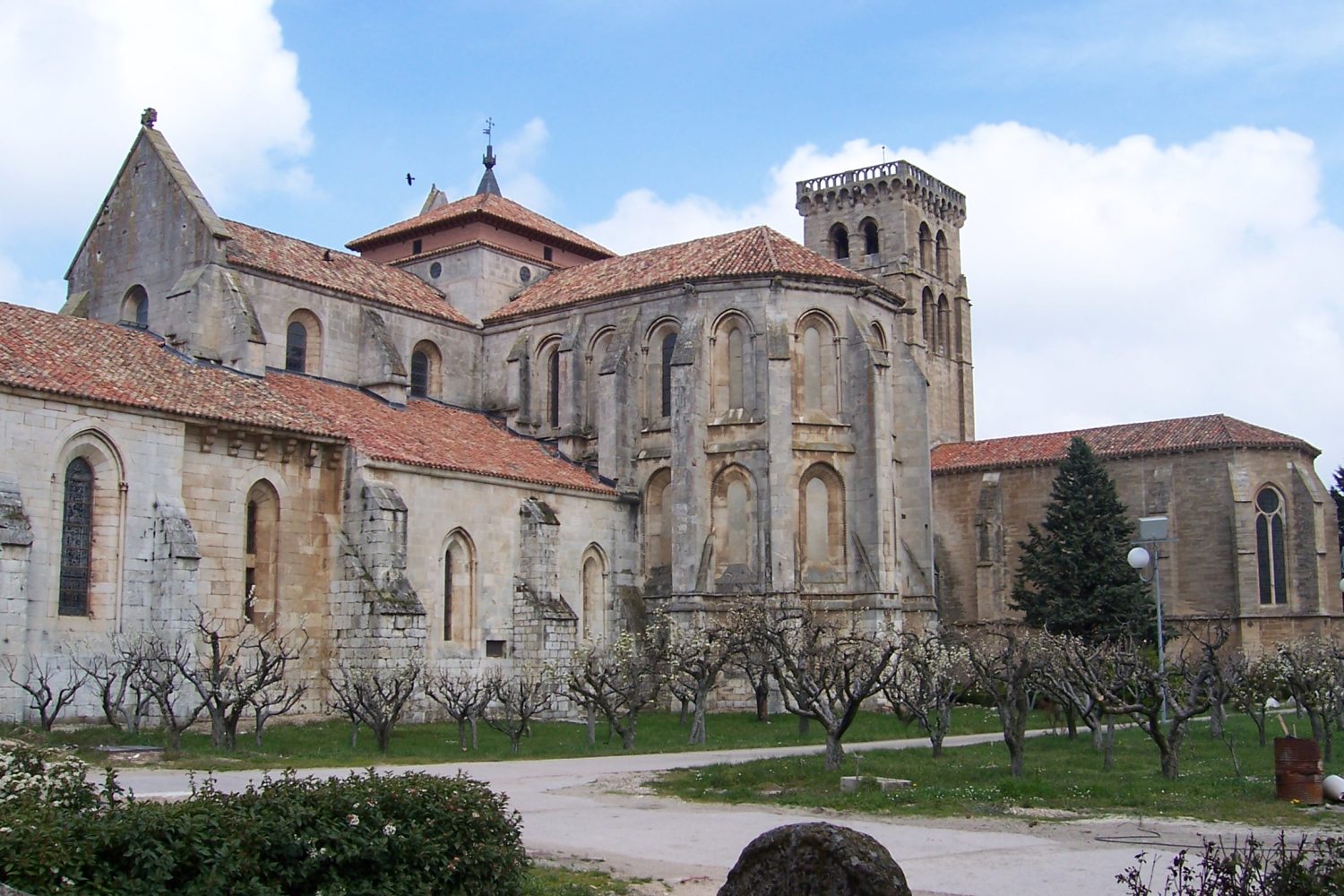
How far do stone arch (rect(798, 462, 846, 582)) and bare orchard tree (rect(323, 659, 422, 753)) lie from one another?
12953mm

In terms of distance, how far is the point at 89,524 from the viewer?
1155 inches

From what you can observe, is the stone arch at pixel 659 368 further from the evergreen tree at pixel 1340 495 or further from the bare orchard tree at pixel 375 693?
the evergreen tree at pixel 1340 495

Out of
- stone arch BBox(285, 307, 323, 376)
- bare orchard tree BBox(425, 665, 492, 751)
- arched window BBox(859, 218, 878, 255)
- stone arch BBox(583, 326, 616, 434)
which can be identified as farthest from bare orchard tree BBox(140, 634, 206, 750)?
arched window BBox(859, 218, 878, 255)

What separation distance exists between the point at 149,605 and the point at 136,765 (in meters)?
8.32

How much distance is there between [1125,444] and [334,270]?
30.2 meters

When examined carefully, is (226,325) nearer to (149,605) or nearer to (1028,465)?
(149,605)

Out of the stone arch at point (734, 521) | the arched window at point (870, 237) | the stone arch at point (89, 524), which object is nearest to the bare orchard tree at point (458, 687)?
the stone arch at point (89, 524)

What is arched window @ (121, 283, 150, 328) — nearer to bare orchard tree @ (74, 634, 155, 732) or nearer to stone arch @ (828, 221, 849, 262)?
bare orchard tree @ (74, 634, 155, 732)

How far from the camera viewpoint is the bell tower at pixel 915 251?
241 feet

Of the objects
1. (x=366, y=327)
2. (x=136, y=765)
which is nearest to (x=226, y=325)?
(x=366, y=327)

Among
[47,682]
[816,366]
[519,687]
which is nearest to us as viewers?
[47,682]

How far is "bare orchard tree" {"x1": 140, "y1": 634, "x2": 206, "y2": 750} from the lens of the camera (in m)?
26.4

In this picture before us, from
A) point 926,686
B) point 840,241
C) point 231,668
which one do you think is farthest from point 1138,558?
point 840,241

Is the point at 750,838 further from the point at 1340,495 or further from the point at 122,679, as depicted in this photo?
the point at 1340,495
